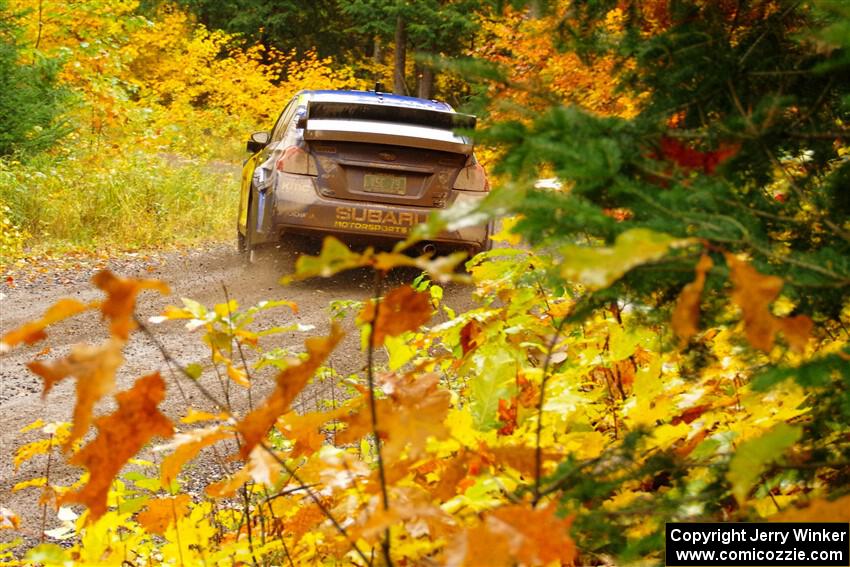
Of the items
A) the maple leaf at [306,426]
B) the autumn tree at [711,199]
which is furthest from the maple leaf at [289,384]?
the maple leaf at [306,426]

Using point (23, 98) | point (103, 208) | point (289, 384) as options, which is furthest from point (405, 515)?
point (23, 98)

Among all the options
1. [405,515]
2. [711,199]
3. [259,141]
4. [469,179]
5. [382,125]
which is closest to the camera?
[405,515]

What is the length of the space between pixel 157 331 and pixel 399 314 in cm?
539

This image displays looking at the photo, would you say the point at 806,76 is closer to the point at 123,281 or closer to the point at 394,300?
the point at 394,300

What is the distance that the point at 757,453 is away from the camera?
118 cm

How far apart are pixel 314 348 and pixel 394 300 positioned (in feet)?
0.50

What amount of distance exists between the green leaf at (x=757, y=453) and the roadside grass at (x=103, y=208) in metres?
8.65

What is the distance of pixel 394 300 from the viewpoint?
143cm

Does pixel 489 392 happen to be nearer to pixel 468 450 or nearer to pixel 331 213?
pixel 468 450

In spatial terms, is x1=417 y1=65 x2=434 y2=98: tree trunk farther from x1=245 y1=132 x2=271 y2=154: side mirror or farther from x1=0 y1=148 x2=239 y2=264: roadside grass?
x1=245 y1=132 x2=271 y2=154: side mirror

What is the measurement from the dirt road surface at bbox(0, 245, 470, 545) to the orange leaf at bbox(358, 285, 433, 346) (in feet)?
5.16

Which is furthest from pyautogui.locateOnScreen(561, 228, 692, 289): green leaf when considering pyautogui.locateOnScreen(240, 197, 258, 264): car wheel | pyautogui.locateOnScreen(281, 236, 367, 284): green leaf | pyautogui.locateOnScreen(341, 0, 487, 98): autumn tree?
pyautogui.locateOnScreen(341, 0, 487, 98): autumn tree

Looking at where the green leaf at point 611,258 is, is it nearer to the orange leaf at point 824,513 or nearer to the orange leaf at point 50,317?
the orange leaf at point 824,513

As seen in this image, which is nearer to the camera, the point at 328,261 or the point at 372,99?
the point at 328,261
